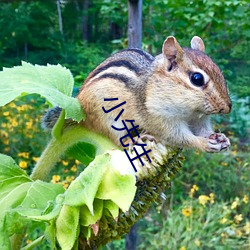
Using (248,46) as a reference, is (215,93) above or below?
above

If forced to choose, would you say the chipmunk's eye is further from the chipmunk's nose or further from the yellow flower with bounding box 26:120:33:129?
the yellow flower with bounding box 26:120:33:129

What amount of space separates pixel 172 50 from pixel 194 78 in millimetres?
67

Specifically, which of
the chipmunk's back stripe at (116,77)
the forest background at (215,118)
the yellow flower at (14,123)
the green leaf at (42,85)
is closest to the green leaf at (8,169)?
the green leaf at (42,85)

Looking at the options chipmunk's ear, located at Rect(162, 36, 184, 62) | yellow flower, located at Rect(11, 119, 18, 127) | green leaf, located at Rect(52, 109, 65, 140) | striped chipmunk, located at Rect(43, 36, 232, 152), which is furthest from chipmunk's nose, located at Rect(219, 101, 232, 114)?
yellow flower, located at Rect(11, 119, 18, 127)

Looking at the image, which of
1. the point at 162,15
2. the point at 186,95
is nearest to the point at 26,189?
the point at 186,95

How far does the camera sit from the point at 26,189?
0.62m

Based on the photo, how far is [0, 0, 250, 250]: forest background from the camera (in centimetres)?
217

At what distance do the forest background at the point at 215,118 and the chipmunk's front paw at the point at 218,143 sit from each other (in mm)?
756

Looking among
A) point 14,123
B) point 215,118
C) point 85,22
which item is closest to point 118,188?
point 215,118

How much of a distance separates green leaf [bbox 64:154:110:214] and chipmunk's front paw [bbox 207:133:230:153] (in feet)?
0.63

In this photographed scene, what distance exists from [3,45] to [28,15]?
1.40 feet

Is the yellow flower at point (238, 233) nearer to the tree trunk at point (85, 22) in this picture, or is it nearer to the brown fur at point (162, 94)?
the brown fur at point (162, 94)

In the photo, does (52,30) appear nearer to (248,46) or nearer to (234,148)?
(234,148)

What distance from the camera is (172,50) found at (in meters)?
0.78
